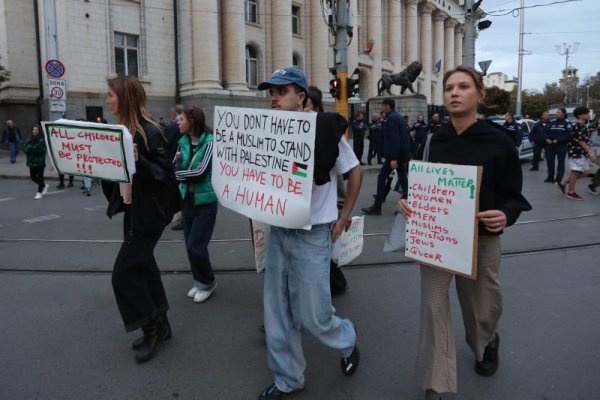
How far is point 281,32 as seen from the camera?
29.4 metres

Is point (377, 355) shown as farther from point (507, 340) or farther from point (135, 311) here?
point (135, 311)

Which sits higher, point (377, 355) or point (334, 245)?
point (334, 245)

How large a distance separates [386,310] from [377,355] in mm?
838

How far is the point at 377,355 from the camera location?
3316 millimetres

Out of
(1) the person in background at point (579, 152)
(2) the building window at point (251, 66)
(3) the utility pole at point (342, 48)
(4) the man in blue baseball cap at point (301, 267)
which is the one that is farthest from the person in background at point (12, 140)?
(4) the man in blue baseball cap at point (301, 267)

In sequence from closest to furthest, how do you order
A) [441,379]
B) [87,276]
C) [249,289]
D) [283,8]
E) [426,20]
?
[441,379], [249,289], [87,276], [283,8], [426,20]

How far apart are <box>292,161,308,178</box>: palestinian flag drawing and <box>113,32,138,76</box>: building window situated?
927 inches

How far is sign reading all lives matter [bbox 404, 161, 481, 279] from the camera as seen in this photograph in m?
2.43

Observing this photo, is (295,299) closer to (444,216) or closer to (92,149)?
(444,216)

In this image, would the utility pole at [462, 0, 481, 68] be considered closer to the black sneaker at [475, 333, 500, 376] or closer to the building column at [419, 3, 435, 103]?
the black sneaker at [475, 333, 500, 376]

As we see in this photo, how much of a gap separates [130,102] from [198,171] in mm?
1101

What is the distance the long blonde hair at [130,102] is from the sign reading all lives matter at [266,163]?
54 cm

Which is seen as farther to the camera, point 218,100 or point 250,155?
point 218,100

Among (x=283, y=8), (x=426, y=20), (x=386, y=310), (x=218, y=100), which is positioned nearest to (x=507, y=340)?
(x=386, y=310)
